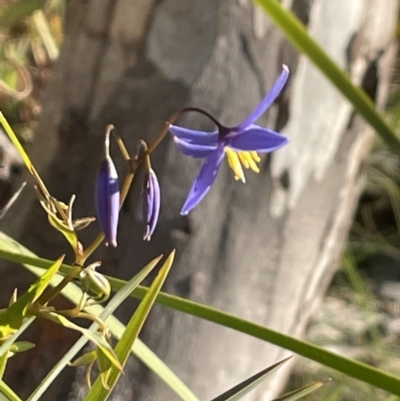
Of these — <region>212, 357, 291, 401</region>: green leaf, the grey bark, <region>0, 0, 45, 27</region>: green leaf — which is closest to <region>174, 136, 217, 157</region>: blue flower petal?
<region>212, 357, 291, 401</region>: green leaf

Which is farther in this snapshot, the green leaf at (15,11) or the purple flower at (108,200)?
the green leaf at (15,11)

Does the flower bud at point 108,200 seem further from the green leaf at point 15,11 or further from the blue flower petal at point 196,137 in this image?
the green leaf at point 15,11

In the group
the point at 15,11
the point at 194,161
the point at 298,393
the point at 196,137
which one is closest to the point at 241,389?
the point at 298,393

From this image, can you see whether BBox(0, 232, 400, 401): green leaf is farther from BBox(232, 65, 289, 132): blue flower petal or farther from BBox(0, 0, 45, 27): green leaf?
BBox(0, 0, 45, 27): green leaf

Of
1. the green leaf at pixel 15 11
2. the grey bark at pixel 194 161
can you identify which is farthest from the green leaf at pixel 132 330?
the green leaf at pixel 15 11

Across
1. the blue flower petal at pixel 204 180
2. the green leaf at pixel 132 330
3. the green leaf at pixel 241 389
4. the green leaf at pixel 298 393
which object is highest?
the blue flower petal at pixel 204 180

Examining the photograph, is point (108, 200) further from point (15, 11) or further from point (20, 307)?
point (15, 11)

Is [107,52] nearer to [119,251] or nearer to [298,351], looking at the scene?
[119,251]
